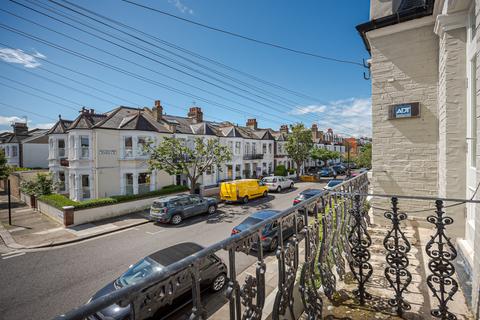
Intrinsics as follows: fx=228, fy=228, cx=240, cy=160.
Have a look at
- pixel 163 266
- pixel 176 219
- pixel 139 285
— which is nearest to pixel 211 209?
pixel 176 219

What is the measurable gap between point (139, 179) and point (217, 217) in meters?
10.0

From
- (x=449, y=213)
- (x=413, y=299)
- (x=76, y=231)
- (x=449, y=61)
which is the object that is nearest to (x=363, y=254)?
(x=413, y=299)

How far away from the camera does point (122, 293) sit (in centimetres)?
117

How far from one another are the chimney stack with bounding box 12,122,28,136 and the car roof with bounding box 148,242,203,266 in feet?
140

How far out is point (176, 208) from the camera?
1438cm

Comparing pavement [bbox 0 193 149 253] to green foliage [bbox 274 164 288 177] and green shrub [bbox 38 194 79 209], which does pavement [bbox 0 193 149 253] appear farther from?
green foliage [bbox 274 164 288 177]

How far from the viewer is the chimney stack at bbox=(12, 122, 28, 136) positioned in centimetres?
3575

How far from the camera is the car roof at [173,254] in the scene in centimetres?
683

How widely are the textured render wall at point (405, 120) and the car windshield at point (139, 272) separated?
6.88 meters

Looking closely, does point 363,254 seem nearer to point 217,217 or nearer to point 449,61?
point 449,61

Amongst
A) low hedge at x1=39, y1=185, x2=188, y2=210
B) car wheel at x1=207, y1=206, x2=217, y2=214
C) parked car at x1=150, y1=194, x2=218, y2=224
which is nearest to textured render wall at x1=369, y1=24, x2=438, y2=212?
parked car at x1=150, y1=194, x2=218, y2=224

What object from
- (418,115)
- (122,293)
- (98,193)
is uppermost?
(418,115)

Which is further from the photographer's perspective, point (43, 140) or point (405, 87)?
point (43, 140)

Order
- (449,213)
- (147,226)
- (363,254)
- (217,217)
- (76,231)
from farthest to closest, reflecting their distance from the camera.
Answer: (217,217)
(147,226)
(76,231)
(449,213)
(363,254)
